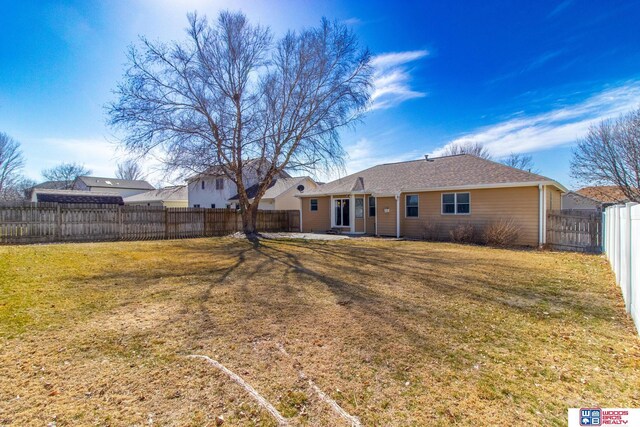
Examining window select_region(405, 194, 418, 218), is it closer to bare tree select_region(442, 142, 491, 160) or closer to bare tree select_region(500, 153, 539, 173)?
bare tree select_region(442, 142, 491, 160)

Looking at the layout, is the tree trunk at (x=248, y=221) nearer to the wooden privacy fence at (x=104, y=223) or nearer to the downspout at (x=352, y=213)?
the wooden privacy fence at (x=104, y=223)

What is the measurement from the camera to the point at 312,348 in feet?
11.3

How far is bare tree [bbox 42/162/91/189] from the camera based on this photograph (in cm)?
5247

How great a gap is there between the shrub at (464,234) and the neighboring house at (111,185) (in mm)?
44436

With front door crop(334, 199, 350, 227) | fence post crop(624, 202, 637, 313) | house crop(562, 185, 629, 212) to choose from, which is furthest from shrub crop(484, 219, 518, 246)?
house crop(562, 185, 629, 212)

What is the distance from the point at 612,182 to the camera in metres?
20.8

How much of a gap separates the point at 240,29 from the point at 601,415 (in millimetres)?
17839

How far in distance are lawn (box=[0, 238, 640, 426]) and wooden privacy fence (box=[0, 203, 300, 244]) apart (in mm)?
A: 8282

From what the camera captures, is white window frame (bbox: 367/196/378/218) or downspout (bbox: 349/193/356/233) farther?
downspout (bbox: 349/193/356/233)

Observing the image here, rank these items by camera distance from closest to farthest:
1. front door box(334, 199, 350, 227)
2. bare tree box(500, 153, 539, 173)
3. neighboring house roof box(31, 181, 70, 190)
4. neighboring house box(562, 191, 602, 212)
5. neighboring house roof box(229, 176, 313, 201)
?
front door box(334, 199, 350, 227) → neighboring house box(562, 191, 602, 212) → neighboring house roof box(229, 176, 313, 201) → bare tree box(500, 153, 539, 173) → neighboring house roof box(31, 181, 70, 190)

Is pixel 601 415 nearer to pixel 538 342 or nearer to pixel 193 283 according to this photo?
pixel 538 342

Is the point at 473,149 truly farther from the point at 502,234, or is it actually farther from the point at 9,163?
the point at 9,163

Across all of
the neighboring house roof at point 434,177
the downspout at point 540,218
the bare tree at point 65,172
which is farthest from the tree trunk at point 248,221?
the bare tree at point 65,172

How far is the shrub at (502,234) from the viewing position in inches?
512
